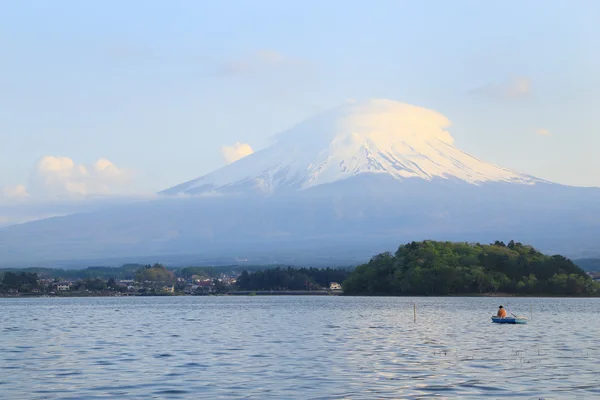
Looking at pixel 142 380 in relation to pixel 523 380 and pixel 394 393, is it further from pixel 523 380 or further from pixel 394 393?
pixel 523 380

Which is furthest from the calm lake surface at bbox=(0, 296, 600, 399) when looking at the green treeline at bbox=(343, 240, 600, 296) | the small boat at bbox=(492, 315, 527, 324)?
the green treeline at bbox=(343, 240, 600, 296)

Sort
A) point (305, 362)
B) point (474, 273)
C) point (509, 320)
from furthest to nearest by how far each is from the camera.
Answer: point (474, 273) → point (509, 320) → point (305, 362)

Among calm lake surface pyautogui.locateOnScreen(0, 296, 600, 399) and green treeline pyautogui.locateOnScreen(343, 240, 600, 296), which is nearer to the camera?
calm lake surface pyautogui.locateOnScreen(0, 296, 600, 399)

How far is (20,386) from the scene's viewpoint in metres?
32.2

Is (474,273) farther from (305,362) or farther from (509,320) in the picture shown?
(305,362)

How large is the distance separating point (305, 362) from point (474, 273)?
351ft

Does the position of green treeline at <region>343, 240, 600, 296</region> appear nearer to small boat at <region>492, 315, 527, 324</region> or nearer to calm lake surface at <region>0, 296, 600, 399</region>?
small boat at <region>492, 315, 527, 324</region>

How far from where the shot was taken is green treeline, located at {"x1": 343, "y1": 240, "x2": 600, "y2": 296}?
141m

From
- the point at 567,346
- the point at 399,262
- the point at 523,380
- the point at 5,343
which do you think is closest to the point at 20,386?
the point at 523,380

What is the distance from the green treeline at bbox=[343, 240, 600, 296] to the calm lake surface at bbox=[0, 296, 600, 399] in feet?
259

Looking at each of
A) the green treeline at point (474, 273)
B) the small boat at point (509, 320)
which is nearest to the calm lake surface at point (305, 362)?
the small boat at point (509, 320)

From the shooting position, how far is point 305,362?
38.6m

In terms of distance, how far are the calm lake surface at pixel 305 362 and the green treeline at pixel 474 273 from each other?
7885cm

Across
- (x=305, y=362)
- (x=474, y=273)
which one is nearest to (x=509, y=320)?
(x=305, y=362)
